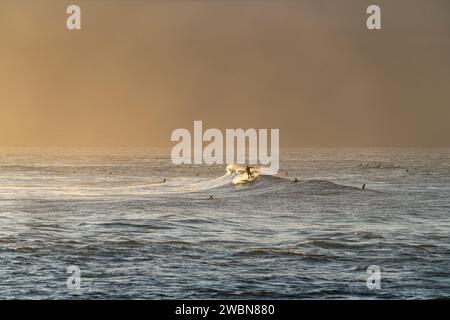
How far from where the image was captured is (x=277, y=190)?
3753 cm

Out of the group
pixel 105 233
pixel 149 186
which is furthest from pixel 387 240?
pixel 149 186

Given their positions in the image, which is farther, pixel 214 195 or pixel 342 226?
pixel 214 195

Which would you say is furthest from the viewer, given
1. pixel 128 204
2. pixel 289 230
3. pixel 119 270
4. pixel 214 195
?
pixel 214 195

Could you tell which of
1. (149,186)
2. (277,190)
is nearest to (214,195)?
(277,190)

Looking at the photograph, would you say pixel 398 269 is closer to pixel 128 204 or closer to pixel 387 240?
pixel 387 240

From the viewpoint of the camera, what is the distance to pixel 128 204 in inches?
1125

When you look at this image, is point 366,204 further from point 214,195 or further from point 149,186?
point 149,186

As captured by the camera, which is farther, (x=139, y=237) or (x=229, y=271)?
(x=139, y=237)

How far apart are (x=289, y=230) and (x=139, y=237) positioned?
4.72m
